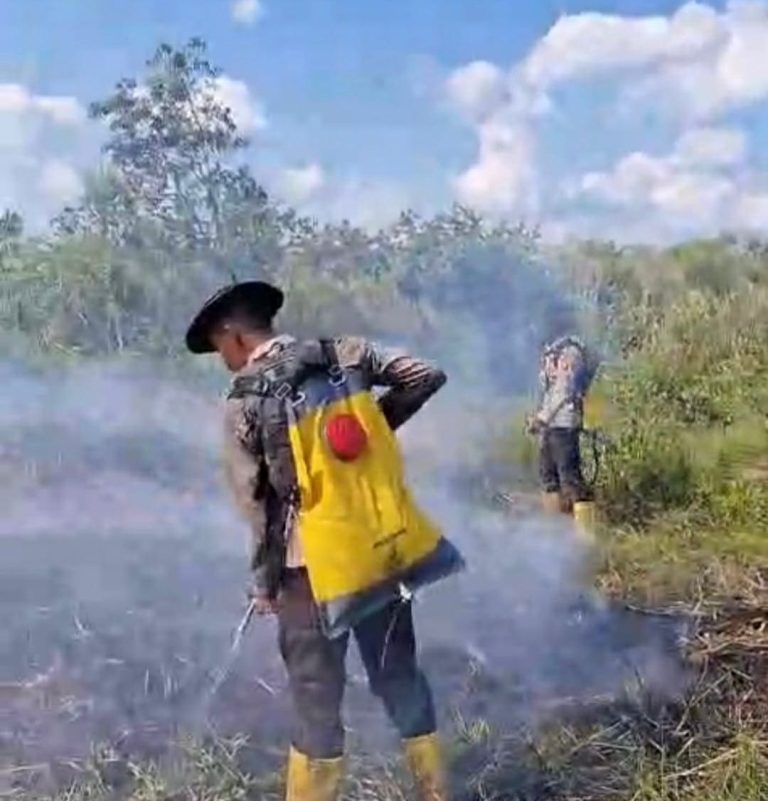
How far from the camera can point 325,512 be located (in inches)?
113

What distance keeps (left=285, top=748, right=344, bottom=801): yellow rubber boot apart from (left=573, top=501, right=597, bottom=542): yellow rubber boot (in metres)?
2.75

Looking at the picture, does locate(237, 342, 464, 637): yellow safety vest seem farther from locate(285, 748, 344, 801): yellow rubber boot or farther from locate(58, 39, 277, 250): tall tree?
locate(58, 39, 277, 250): tall tree

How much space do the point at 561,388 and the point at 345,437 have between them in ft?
9.95

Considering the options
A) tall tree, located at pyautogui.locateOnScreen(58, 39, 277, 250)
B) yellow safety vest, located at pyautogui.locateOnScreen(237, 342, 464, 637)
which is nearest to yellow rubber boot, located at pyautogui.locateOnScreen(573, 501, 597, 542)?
tall tree, located at pyautogui.locateOnScreen(58, 39, 277, 250)

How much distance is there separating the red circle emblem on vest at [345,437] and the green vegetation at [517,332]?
835 mm

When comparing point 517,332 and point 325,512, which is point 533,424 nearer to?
point 517,332

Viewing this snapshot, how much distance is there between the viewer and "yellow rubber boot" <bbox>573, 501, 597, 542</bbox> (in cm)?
562

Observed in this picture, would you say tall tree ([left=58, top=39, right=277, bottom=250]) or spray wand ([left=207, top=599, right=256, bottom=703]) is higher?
tall tree ([left=58, top=39, right=277, bottom=250])

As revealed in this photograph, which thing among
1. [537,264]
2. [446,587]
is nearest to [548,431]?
[537,264]

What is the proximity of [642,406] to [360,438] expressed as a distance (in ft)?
11.3

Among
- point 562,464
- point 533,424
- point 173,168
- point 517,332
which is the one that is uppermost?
point 173,168

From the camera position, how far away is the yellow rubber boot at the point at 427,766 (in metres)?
3.06

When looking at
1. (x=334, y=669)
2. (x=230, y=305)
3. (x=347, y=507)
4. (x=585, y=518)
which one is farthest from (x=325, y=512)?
(x=585, y=518)

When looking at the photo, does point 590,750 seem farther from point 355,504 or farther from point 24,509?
point 24,509
